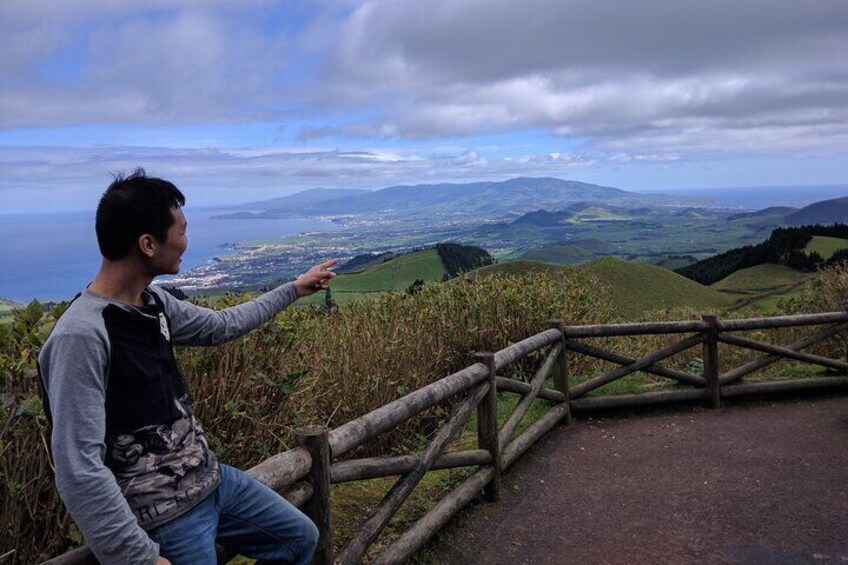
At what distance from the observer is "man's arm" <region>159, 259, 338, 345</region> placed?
269 cm

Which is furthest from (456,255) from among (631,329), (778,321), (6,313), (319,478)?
(319,478)

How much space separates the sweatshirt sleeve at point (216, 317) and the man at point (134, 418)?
195 millimetres

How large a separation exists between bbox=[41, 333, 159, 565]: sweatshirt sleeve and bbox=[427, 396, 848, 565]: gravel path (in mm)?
2934

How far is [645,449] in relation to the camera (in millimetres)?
6297

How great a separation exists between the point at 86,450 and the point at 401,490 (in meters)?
2.52

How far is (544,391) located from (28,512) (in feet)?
15.3

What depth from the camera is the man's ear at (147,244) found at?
2083 millimetres

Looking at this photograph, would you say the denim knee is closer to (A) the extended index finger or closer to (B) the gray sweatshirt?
(B) the gray sweatshirt

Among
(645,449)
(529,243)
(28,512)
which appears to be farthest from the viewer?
(529,243)

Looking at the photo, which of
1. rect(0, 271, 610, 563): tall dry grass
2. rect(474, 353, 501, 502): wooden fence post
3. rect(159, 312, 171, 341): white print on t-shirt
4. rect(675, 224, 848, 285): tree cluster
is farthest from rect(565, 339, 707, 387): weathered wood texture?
rect(675, 224, 848, 285): tree cluster

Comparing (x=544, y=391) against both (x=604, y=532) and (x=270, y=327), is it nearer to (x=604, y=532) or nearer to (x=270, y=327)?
(x=604, y=532)

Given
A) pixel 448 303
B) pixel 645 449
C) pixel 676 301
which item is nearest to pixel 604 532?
pixel 645 449

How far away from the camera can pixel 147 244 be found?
2.09m

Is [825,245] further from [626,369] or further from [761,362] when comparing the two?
[626,369]
